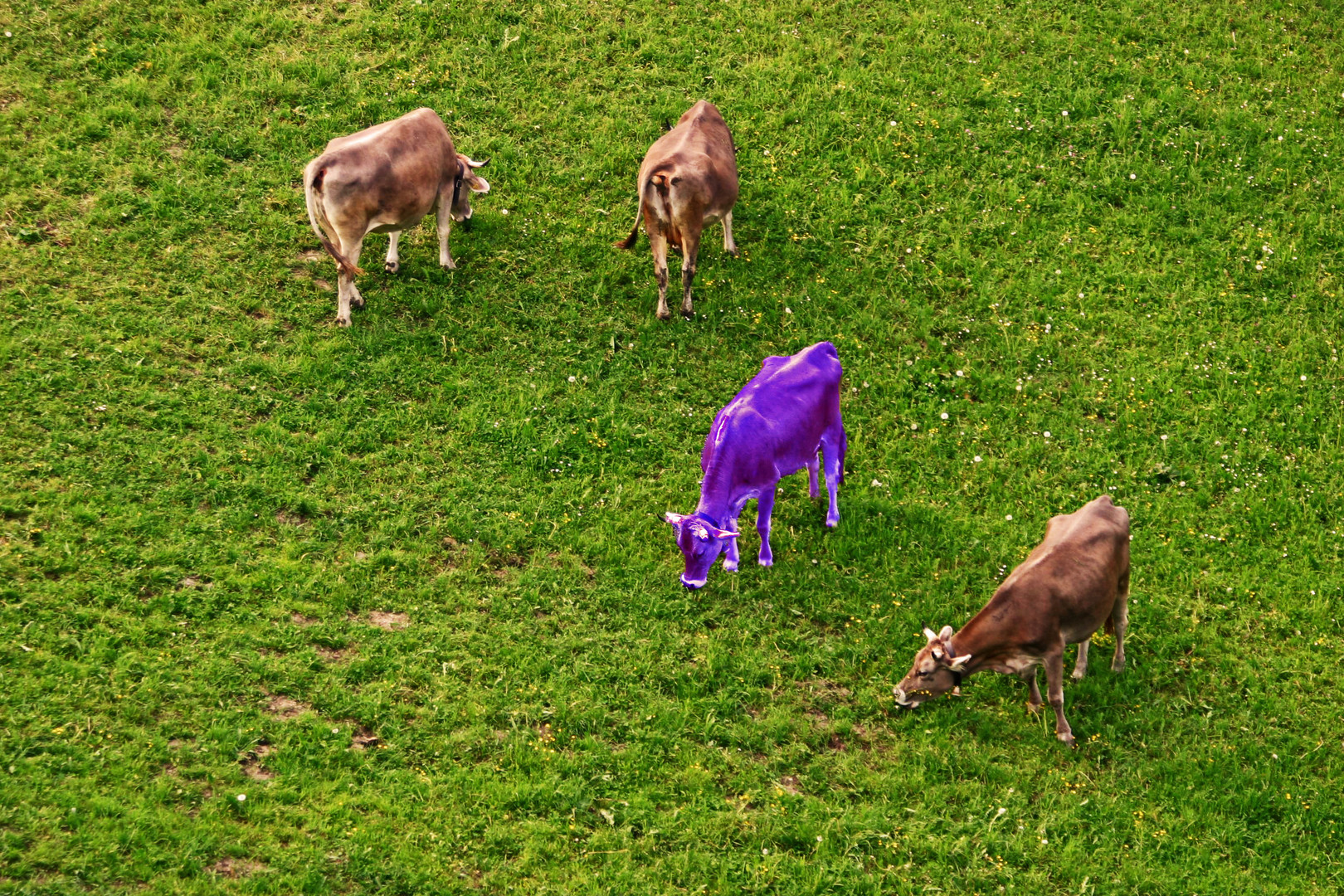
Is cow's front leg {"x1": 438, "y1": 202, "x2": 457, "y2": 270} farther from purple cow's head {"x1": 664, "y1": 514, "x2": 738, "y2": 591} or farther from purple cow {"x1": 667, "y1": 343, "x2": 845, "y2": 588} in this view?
purple cow's head {"x1": 664, "y1": 514, "x2": 738, "y2": 591}

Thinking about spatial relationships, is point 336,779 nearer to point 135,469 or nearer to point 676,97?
point 135,469

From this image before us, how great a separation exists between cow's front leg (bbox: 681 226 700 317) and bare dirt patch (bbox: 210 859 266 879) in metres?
8.49

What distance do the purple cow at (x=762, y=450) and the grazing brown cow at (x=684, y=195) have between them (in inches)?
105

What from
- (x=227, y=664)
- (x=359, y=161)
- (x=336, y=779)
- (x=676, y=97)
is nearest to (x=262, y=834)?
(x=336, y=779)

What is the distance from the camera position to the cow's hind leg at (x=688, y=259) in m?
14.5

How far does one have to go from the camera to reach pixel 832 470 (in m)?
12.7

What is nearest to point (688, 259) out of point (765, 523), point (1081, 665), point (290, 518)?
point (765, 523)

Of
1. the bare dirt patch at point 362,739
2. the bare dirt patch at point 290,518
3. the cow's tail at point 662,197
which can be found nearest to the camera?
the bare dirt patch at point 362,739

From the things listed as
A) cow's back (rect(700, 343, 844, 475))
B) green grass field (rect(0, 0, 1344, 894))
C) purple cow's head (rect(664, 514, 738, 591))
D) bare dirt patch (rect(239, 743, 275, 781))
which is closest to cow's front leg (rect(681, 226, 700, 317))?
green grass field (rect(0, 0, 1344, 894))

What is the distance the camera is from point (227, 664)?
1040 cm

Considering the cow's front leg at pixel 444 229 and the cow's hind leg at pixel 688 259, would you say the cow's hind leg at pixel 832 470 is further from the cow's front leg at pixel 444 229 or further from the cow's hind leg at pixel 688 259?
the cow's front leg at pixel 444 229

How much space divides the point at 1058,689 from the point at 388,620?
20.8 feet

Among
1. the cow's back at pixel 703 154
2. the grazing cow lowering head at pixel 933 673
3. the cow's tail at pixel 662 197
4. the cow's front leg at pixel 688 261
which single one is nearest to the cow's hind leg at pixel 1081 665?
the grazing cow lowering head at pixel 933 673

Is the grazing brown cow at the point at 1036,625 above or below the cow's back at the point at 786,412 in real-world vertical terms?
below
